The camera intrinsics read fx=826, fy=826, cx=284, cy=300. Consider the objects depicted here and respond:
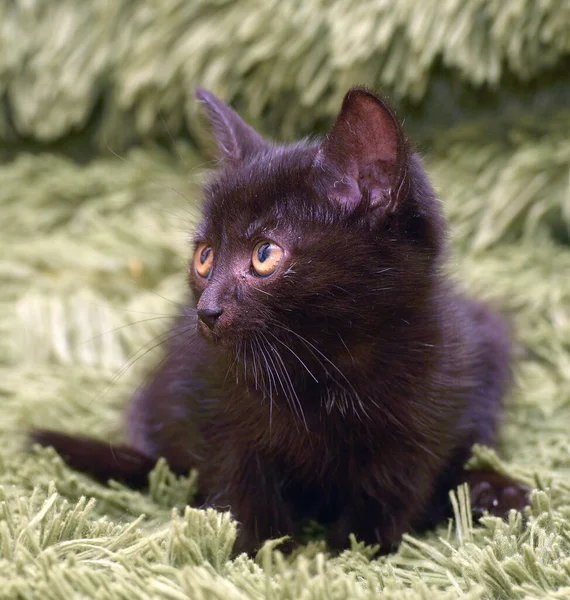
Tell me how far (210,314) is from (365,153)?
0.20 meters

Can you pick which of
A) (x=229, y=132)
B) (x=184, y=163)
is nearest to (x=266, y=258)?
(x=229, y=132)

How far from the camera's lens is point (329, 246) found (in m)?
0.72

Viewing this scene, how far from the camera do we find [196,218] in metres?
0.89

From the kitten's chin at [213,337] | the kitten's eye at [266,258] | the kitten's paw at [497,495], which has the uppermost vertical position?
the kitten's eye at [266,258]

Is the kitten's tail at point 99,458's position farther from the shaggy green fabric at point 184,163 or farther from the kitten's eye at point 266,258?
the kitten's eye at point 266,258

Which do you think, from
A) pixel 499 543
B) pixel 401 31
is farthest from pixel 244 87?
pixel 499 543

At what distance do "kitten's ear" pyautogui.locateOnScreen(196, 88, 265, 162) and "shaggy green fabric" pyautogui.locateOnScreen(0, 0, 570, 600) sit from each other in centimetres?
8

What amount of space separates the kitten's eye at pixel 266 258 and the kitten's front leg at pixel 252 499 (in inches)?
7.6

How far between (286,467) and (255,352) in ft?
0.48

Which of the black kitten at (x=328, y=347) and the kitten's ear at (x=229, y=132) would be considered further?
the kitten's ear at (x=229, y=132)

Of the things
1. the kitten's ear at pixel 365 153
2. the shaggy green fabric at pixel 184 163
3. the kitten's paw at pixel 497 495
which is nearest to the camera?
the kitten's ear at pixel 365 153

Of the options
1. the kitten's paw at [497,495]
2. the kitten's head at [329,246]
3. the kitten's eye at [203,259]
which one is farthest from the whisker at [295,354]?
the kitten's paw at [497,495]

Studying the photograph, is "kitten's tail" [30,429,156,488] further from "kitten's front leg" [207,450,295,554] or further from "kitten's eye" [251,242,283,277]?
"kitten's eye" [251,242,283,277]

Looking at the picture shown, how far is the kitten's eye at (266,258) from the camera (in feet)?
2.35
